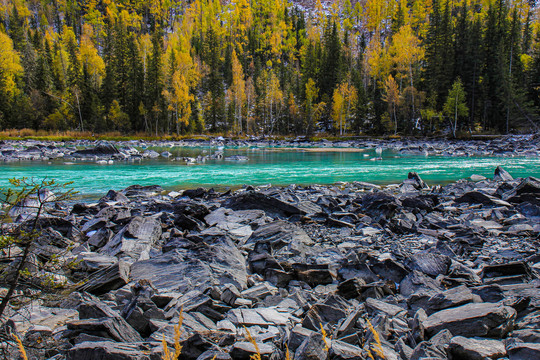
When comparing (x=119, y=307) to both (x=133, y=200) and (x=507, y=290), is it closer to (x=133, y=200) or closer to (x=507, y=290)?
(x=507, y=290)

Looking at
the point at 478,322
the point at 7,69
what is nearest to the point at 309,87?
the point at 7,69

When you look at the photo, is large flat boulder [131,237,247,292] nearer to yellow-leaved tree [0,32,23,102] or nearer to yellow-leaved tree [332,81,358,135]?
yellow-leaved tree [332,81,358,135]

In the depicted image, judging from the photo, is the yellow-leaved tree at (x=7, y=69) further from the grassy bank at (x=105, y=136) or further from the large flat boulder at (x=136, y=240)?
the large flat boulder at (x=136, y=240)

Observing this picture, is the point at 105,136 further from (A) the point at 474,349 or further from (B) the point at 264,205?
(A) the point at 474,349

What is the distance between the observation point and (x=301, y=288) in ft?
14.1

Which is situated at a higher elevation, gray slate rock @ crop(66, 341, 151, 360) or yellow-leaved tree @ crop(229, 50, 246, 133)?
yellow-leaved tree @ crop(229, 50, 246, 133)

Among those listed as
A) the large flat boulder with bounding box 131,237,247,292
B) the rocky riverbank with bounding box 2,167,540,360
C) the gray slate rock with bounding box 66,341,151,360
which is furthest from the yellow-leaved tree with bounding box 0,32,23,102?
the gray slate rock with bounding box 66,341,151,360

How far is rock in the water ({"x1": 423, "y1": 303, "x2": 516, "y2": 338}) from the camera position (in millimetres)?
2820

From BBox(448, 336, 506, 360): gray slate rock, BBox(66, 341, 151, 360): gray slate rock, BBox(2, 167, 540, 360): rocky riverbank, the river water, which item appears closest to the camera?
BBox(66, 341, 151, 360): gray slate rock

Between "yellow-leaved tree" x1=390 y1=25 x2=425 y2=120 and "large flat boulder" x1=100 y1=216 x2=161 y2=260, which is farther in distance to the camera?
"yellow-leaved tree" x1=390 y1=25 x2=425 y2=120

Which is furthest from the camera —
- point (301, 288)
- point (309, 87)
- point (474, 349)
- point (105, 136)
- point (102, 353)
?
point (309, 87)

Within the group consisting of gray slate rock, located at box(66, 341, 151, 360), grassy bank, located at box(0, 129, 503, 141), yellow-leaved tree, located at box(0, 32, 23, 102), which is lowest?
gray slate rock, located at box(66, 341, 151, 360)

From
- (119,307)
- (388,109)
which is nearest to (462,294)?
(119,307)

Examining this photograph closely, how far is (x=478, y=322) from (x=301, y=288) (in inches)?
79.7
